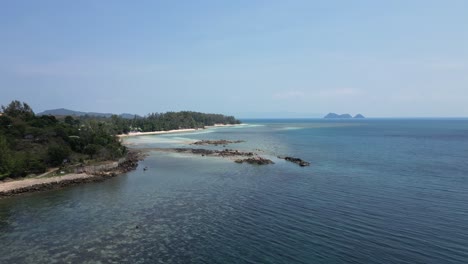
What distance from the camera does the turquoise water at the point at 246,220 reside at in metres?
20.0

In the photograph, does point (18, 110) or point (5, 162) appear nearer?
point (5, 162)

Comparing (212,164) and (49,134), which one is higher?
(49,134)

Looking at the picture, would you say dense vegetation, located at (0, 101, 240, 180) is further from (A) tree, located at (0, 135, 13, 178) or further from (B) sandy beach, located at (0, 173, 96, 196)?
(B) sandy beach, located at (0, 173, 96, 196)

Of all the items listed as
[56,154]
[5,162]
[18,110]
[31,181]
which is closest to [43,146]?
[56,154]

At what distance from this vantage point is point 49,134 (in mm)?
57594

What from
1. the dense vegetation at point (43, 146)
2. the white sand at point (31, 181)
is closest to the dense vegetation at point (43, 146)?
the dense vegetation at point (43, 146)

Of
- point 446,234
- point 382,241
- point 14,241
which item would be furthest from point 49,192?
point 446,234

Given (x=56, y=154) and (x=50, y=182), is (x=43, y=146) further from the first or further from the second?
(x=50, y=182)

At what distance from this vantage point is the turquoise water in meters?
20.0

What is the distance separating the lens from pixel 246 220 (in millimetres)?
26141

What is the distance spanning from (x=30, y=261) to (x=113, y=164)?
3470cm

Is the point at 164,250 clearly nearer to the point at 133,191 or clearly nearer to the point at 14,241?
the point at 14,241

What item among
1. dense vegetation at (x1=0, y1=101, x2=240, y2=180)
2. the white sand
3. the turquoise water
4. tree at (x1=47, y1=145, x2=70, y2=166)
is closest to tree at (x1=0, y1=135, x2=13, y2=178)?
dense vegetation at (x1=0, y1=101, x2=240, y2=180)

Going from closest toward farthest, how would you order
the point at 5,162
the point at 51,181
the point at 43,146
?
the point at 51,181, the point at 5,162, the point at 43,146
